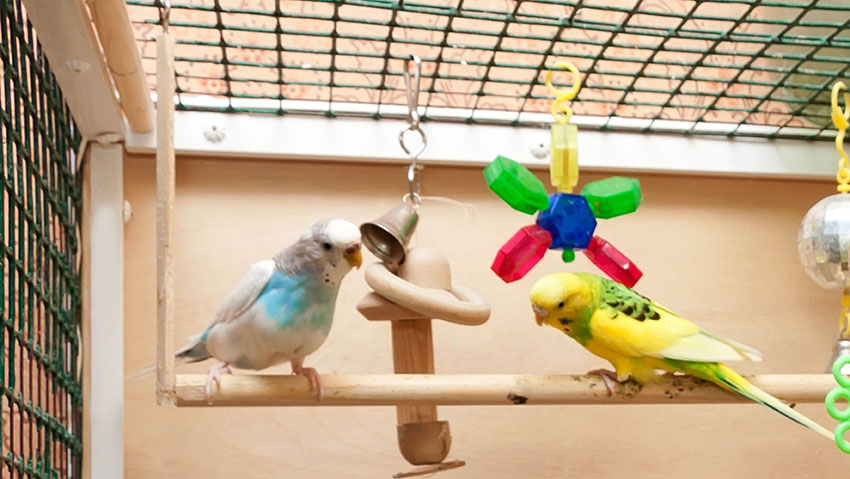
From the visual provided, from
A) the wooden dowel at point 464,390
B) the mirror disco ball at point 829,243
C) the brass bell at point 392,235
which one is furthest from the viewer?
the mirror disco ball at point 829,243

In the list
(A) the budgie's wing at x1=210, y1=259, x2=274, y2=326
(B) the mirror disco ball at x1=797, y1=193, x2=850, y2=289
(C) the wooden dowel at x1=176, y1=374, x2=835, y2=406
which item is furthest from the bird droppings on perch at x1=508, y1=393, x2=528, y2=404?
(B) the mirror disco ball at x1=797, y1=193, x2=850, y2=289

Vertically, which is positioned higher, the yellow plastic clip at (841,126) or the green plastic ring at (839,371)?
the yellow plastic clip at (841,126)

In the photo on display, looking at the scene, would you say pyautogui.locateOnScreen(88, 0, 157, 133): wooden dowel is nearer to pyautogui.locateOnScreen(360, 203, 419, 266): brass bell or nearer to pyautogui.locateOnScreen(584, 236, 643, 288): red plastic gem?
pyautogui.locateOnScreen(360, 203, 419, 266): brass bell

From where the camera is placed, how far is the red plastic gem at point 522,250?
946 mm

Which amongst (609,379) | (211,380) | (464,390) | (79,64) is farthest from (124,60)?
(609,379)

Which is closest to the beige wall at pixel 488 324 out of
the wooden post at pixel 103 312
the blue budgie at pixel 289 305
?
the wooden post at pixel 103 312

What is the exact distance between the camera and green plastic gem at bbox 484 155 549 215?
921 mm

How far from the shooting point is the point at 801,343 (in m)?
1.31

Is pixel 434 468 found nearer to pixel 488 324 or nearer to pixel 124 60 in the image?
pixel 488 324

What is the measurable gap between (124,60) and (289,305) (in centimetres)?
31

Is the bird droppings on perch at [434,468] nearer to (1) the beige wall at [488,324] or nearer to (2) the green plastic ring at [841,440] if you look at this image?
(1) the beige wall at [488,324]

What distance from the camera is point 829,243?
105cm

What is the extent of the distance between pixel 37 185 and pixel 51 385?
213mm

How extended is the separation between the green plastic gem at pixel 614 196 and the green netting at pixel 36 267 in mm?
533
